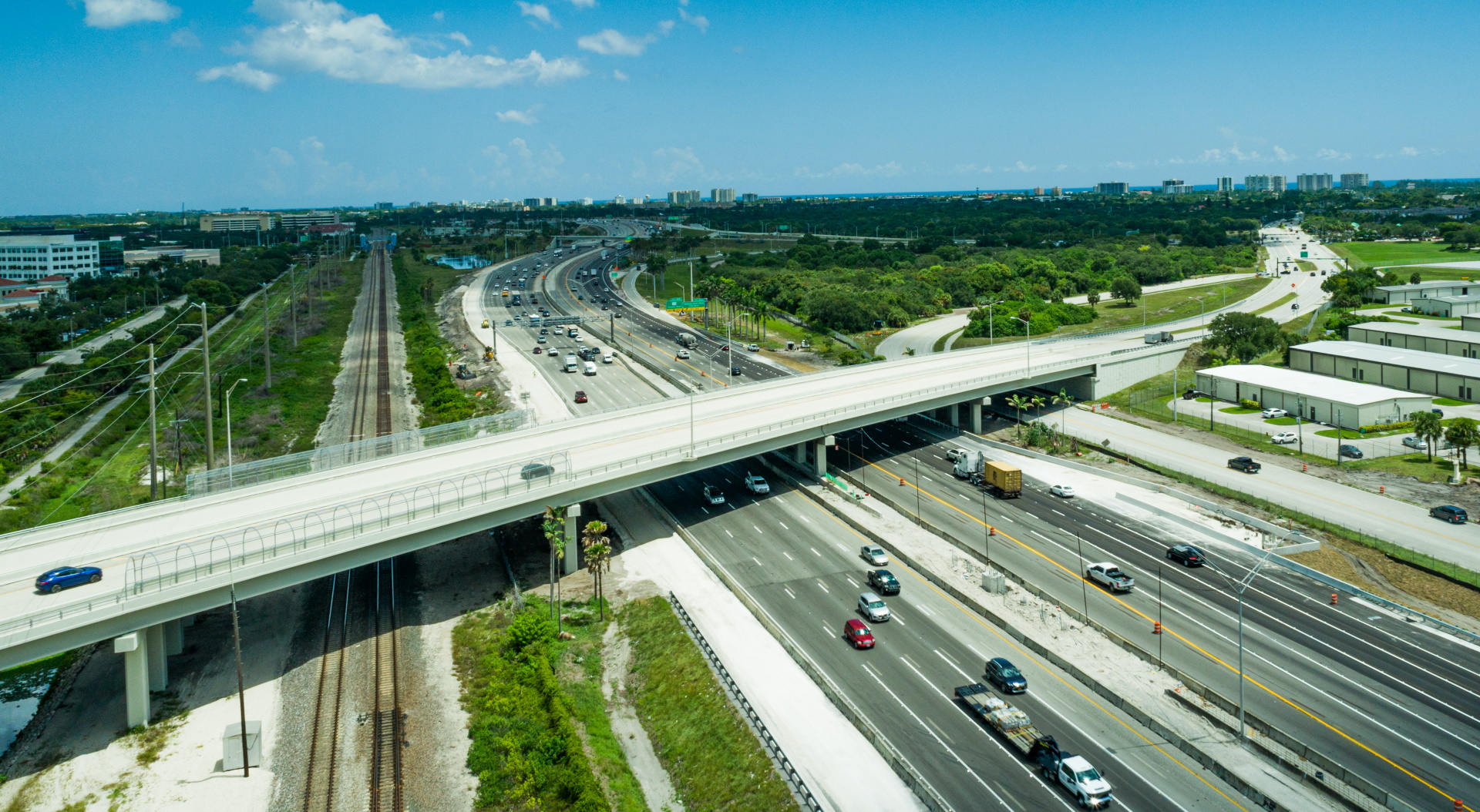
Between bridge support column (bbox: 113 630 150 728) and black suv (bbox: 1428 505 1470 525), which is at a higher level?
black suv (bbox: 1428 505 1470 525)

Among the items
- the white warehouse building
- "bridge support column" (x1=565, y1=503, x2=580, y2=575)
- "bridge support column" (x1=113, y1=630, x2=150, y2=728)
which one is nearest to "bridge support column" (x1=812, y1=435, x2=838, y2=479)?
"bridge support column" (x1=565, y1=503, x2=580, y2=575)

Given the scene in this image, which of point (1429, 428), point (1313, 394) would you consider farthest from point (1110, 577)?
point (1313, 394)

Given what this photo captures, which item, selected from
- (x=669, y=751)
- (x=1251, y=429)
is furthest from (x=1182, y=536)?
(x=669, y=751)

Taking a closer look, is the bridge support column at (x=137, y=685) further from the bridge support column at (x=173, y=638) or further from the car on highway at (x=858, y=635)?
the car on highway at (x=858, y=635)

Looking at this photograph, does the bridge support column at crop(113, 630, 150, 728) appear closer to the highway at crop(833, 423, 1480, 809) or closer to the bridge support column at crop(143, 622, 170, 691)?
the bridge support column at crop(143, 622, 170, 691)

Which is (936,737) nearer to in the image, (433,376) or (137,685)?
(137,685)

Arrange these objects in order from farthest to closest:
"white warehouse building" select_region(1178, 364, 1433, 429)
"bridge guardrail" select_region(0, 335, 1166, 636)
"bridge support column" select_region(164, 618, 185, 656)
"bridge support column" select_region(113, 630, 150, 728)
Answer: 1. "white warehouse building" select_region(1178, 364, 1433, 429)
2. "bridge support column" select_region(164, 618, 185, 656)
3. "bridge guardrail" select_region(0, 335, 1166, 636)
4. "bridge support column" select_region(113, 630, 150, 728)
